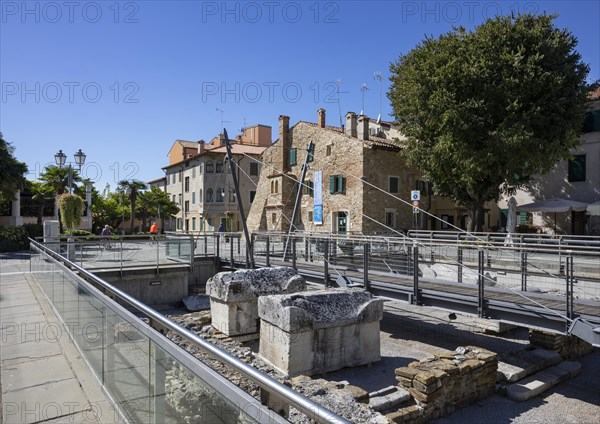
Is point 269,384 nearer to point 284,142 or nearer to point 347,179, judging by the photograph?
point 347,179

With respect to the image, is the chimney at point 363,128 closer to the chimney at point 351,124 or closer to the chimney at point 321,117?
the chimney at point 351,124

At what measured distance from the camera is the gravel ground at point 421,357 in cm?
630

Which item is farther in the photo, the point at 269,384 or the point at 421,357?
the point at 421,357

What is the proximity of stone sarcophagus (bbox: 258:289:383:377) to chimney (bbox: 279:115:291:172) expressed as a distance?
33.7m

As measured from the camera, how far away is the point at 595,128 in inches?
1101

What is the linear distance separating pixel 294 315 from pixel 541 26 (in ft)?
80.3

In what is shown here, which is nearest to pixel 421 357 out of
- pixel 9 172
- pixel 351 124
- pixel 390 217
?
pixel 390 217

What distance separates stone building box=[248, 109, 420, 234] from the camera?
34938 mm

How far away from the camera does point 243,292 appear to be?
38.9 ft

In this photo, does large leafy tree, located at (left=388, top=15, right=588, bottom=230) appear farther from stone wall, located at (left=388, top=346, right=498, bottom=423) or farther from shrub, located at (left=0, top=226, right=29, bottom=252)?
shrub, located at (left=0, top=226, right=29, bottom=252)

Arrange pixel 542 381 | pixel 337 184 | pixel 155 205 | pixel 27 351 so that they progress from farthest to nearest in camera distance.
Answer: pixel 155 205 < pixel 337 184 < pixel 542 381 < pixel 27 351

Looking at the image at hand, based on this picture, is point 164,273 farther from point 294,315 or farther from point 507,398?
Result: point 507,398

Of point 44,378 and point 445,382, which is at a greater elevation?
point 44,378

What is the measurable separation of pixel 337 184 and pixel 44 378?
111ft
